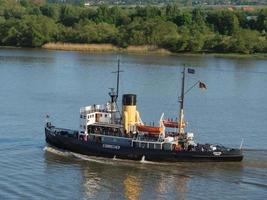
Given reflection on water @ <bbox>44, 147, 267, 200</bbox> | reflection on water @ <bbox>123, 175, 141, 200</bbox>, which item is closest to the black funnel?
reflection on water @ <bbox>44, 147, 267, 200</bbox>

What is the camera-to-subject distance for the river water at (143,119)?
28.9m

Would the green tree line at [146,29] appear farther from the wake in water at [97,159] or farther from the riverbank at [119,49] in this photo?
the wake in water at [97,159]

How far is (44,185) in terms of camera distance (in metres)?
29.0

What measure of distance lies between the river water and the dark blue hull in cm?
28

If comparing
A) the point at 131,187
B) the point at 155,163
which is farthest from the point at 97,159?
the point at 131,187

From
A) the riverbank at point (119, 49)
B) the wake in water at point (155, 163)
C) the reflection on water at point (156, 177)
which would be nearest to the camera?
the reflection on water at point (156, 177)

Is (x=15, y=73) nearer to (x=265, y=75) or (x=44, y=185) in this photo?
(x=265, y=75)

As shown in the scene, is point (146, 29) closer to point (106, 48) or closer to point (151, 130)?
point (106, 48)

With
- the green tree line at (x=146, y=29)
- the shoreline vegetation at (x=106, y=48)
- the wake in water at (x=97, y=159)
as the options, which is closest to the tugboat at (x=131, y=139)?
the wake in water at (x=97, y=159)

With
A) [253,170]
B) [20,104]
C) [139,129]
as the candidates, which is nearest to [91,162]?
[139,129]

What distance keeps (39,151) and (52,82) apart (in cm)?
2406

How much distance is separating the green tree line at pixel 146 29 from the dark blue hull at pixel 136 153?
60.6 m

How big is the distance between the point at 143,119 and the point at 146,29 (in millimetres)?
59961

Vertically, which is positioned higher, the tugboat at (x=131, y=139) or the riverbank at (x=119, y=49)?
the tugboat at (x=131, y=139)
